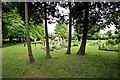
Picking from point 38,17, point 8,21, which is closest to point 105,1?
point 38,17

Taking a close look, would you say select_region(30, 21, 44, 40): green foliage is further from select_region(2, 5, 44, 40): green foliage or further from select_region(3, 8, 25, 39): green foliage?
select_region(3, 8, 25, 39): green foliage

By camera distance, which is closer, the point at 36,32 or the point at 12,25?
the point at 12,25

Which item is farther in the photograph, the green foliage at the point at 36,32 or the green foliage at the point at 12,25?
the green foliage at the point at 36,32

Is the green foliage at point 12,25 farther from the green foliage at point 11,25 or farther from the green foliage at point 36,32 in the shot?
the green foliage at point 36,32

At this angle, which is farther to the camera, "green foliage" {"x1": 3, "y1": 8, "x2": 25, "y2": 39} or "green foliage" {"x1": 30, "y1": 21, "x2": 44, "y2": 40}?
"green foliage" {"x1": 30, "y1": 21, "x2": 44, "y2": 40}

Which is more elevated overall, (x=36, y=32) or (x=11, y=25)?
(x=11, y=25)

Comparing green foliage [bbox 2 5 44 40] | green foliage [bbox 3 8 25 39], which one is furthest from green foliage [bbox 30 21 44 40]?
green foliage [bbox 3 8 25 39]

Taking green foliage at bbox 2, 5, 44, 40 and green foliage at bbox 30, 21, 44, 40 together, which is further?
green foliage at bbox 30, 21, 44, 40

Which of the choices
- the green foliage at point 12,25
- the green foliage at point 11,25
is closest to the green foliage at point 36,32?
the green foliage at point 12,25

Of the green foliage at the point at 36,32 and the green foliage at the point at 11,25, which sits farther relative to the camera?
the green foliage at the point at 36,32

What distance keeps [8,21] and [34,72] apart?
1532 cm

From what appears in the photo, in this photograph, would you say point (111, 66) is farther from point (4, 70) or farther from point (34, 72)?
point (4, 70)

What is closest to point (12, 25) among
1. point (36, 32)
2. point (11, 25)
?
point (11, 25)

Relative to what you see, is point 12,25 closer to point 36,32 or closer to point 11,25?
point 11,25
